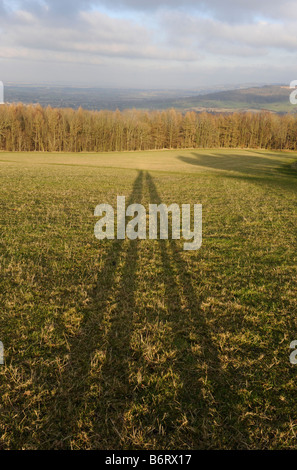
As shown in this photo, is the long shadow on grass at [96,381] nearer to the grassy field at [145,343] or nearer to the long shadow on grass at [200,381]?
the grassy field at [145,343]

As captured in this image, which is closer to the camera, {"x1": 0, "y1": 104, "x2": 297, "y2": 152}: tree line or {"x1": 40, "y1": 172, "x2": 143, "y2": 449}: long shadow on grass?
{"x1": 40, "y1": 172, "x2": 143, "y2": 449}: long shadow on grass

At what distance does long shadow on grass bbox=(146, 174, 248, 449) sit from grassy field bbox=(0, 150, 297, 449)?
0.02 metres

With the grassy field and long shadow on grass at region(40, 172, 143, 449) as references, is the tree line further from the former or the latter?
long shadow on grass at region(40, 172, 143, 449)

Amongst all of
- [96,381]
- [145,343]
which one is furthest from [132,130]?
[96,381]

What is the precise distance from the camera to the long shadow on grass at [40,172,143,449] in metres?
3.03

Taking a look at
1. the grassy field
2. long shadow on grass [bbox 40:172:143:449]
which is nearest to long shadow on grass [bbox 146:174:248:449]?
the grassy field

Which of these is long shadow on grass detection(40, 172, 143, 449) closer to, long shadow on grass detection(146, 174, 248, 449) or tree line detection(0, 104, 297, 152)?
long shadow on grass detection(146, 174, 248, 449)

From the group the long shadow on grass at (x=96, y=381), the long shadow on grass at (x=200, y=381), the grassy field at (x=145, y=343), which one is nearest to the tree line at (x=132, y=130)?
the grassy field at (x=145, y=343)

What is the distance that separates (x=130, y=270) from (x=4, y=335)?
138 inches

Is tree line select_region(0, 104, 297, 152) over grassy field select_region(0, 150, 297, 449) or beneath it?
over

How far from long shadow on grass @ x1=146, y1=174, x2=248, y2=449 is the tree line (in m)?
A: 86.3

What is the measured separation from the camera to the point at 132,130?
86812 mm

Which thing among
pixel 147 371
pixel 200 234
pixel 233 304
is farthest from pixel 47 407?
pixel 200 234

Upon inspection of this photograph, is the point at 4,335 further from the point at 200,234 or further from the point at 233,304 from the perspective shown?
the point at 200,234
